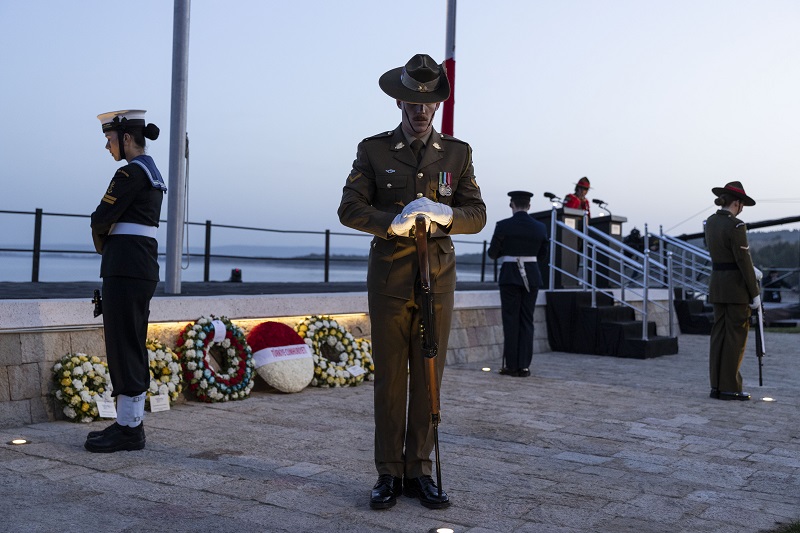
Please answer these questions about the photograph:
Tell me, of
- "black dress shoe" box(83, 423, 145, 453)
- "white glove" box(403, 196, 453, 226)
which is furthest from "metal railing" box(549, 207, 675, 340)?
"white glove" box(403, 196, 453, 226)

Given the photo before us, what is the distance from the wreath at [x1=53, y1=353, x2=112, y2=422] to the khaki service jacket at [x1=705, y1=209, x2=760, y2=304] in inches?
188

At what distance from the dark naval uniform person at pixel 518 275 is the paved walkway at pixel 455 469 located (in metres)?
1.40

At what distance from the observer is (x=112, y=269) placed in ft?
15.8

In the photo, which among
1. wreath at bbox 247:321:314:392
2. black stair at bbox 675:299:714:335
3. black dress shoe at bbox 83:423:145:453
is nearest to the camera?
black dress shoe at bbox 83:423:145:453

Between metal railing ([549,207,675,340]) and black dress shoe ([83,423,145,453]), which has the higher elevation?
metal railing ([549,207,675,340])

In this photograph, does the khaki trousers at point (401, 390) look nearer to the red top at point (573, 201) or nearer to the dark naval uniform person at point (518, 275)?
the dark naval uniform person at point (518, 275)

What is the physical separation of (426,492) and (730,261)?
4385 millimetres

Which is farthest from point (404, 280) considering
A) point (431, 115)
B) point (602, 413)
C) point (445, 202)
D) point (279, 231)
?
point (279, 231)

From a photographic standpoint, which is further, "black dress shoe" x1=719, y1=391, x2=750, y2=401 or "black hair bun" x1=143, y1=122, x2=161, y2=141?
"black dress shoe" x1=719, y1=391, x2=750, y2=401

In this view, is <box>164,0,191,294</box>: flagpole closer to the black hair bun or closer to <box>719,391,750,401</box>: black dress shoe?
the black hair bun

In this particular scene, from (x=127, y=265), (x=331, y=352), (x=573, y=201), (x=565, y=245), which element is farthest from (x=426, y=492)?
(x=573, y=201)

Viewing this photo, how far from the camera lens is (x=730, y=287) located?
7.21 m

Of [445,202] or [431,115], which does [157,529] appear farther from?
[431,115]

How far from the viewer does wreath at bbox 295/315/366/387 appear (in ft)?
24.8
